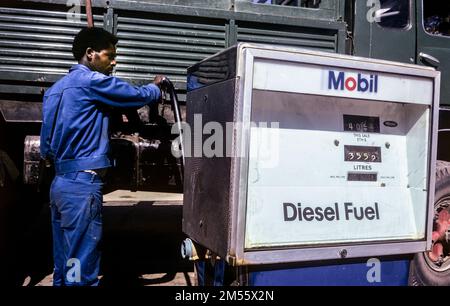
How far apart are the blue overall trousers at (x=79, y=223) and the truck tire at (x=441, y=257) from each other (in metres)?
2.41

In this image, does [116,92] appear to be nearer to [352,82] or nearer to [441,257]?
[352,82]

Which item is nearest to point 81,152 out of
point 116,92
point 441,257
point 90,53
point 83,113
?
point 83,113

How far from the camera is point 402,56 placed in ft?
11.1

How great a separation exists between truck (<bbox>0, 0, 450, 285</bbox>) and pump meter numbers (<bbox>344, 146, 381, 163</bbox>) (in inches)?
22.3

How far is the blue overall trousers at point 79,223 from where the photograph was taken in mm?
2377

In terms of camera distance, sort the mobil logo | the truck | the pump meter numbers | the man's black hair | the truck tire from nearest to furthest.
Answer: the mobil logo, the pump meter numbers, the man's black hair, the truck, the truck tire

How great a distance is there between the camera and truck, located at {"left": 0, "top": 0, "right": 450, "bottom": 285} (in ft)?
9.38

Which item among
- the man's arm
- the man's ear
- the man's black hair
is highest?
the man's black hair

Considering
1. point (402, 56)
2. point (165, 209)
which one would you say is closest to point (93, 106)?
point (402, 56)

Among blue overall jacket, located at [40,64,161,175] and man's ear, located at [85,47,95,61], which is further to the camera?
man's ear, located at [85,47,95,61]

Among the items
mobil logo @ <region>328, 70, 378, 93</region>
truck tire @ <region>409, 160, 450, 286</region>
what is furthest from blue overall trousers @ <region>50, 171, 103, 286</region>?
truck tire @ <region>409, 160, 450, 286</region>

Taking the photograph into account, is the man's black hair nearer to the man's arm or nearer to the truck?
the man's arm

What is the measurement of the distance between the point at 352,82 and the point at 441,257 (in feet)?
6.82

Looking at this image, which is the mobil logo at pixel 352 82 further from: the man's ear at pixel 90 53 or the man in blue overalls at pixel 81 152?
the man's ear at pixel 90 53
